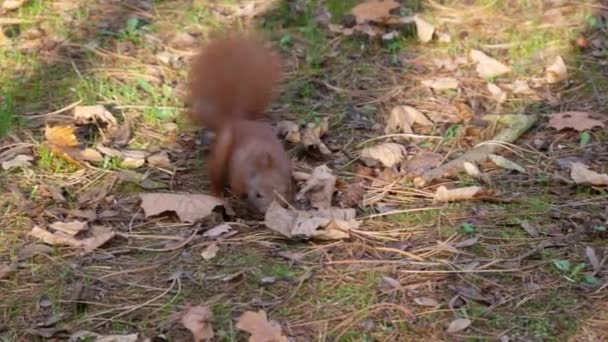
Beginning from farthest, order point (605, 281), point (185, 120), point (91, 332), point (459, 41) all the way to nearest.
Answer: point (459, 41), point (185, 120), point (605, 281), point (91, 332)

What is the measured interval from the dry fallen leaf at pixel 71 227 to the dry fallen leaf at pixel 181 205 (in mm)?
208

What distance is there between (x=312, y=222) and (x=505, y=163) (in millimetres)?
843

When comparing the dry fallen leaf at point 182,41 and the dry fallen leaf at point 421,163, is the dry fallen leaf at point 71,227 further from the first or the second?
the dry fallen leaf at point 182,41

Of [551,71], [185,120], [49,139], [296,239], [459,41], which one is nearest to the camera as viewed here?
[296,239]

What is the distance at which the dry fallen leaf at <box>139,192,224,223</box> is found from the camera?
10.5 feet

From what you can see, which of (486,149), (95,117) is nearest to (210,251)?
(95,117)

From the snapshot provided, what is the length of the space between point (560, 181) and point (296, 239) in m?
0.98

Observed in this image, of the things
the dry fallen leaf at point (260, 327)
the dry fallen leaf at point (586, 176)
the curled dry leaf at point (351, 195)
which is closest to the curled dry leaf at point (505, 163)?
the dry fallen leaf at point (586, 176)

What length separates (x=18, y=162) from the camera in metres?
3.50

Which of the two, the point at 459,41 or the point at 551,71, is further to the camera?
the point at 459,41

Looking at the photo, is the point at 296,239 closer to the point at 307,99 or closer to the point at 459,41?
the point at 307,99

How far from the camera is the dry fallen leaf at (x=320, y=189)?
3312 millimetres

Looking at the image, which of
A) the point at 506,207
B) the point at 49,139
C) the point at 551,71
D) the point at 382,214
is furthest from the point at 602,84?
the point at 49,139

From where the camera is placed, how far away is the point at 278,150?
346 centimetres
